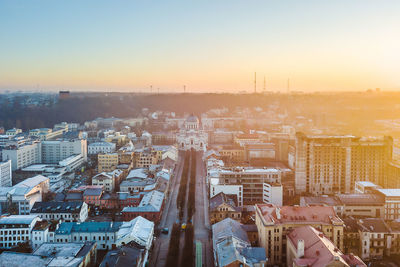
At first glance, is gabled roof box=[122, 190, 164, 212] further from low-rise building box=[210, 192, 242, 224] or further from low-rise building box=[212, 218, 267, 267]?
low-rise building box=[212, 218, 267, 267]

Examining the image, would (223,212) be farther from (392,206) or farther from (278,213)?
(392,206)

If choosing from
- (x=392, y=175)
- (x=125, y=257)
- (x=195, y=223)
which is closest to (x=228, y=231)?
(x=125, y=257)

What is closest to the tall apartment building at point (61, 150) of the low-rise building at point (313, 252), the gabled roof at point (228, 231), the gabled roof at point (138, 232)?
the gabled roof at point (138, 232)

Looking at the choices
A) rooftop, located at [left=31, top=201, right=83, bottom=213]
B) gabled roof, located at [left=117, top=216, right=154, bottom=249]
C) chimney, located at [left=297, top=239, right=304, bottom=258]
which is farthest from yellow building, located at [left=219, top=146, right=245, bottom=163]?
chimney, located at [left=297, top=239, right=304, bottom=258]

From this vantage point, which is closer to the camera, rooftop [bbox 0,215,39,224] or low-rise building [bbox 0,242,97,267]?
low-rise building [bbox 0,242,97,267]

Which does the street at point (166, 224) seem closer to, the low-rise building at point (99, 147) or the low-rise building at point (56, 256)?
the low-rise building at point (56, 256)

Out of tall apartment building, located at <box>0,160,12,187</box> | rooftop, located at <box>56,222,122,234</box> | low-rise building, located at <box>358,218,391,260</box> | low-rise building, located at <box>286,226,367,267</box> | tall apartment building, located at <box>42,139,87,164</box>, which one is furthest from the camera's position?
tall apartment building, located at <box>42,139,87,164</box>
